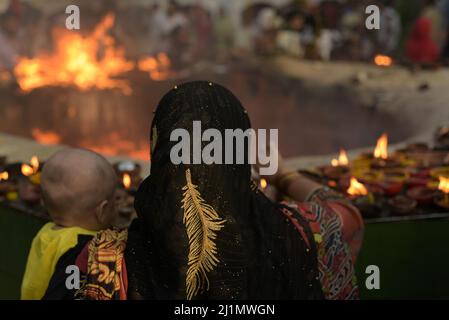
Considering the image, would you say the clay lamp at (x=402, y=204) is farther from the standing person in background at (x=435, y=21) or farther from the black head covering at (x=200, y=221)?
the standing person in background at (x=435, y=21)

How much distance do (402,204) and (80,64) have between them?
8.24 m

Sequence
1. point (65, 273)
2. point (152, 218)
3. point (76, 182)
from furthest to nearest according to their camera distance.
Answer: point (76, 182)
point (65, 273)
point (152, 218)

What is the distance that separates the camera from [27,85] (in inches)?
353

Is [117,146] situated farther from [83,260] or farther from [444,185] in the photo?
[83,260]

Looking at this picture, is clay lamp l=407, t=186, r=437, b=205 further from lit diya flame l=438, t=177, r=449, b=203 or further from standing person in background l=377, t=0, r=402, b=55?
standing person in background l=377, t=0, r=402, b=55

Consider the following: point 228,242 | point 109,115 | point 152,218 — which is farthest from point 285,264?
point 109,115

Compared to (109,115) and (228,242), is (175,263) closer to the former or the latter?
(228,242)

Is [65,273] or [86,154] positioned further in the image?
[86,154]

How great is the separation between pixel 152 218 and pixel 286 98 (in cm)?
684

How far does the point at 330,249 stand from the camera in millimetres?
1982

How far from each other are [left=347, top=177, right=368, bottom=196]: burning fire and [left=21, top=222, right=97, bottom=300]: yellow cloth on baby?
1564 millimetres

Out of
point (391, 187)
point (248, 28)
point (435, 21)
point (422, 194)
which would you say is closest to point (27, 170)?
point (391, 187)
